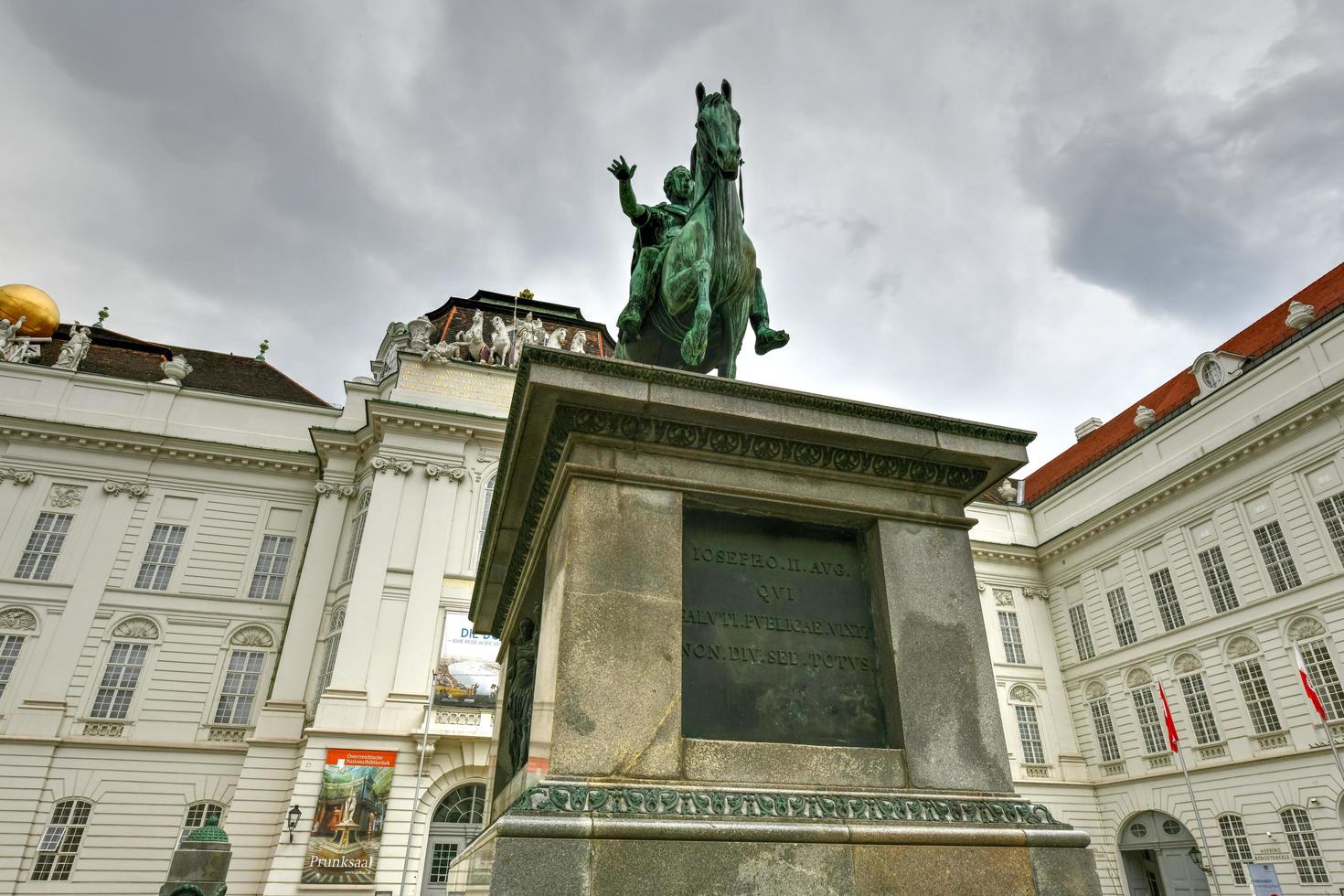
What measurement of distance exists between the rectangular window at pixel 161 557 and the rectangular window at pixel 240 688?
3.92 m

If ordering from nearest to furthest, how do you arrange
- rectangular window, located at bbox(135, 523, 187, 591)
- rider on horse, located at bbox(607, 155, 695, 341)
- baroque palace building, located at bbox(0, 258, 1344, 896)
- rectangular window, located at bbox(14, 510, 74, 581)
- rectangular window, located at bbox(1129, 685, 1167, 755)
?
Result: rider on horse, located at bbox(607, 155, 695, 341) → baroque palace building, located at bbox(0, 258, 1344, 896) → rectangular window, located at bbox(14, 510, 74, 581) → rectangular window, located at bbox(135, 523, 187, 591) → rectangular window, located at bbox(1129, 685, 1167, 755)

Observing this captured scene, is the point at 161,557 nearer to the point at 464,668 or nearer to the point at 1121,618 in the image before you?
the point at 464,668

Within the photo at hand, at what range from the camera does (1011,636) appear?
3744 cm

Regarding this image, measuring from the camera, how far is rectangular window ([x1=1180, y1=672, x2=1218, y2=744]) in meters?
28.5

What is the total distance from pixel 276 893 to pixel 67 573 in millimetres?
14917

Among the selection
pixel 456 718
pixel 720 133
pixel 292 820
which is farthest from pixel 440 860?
pixel 720 133

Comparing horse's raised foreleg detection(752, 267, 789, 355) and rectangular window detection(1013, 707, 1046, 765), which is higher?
rectangular window detection(1013, 707, 1046, 765)

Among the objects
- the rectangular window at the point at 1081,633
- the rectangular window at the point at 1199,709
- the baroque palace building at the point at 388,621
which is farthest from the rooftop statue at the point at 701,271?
the rectangular window at the point at 1081,633

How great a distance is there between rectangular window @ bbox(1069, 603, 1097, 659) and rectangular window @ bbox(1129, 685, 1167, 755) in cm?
294

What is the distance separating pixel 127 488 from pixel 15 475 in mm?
3682

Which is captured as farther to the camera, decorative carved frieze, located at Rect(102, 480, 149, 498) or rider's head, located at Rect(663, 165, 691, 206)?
decorative carved frieze, located at Rect(102, 480, 149, 498)

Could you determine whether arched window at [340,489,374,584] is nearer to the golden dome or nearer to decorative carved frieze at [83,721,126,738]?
decorative carved frieze at [83,721,126,738]

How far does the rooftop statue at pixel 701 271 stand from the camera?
18.7 feet

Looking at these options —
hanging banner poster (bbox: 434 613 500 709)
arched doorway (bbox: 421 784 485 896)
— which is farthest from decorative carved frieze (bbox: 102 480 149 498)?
arched doorway (bbox: 421 784 485 896)
